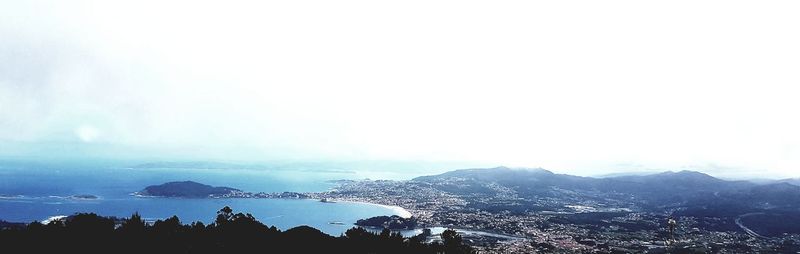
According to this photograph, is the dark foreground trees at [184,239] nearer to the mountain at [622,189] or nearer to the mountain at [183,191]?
the mountain at [183,191]

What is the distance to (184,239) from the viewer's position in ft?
100

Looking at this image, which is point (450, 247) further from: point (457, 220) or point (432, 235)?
point (457, 220)

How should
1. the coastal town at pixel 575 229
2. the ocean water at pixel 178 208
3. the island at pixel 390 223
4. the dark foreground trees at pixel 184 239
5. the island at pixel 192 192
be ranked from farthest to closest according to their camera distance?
the island at pixel 192 192 → the ocean water at pixel 178 208 → the island at pixel 390 223 → the coastal town at pixel 575 229 → the dark foreground trees at pixel 184 239

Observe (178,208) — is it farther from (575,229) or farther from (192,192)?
(575,229)

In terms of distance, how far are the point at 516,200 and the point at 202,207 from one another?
238 feet

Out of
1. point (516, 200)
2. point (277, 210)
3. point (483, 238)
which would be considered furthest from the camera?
point (516, 200)

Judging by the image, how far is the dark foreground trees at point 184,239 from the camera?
89.8 feet

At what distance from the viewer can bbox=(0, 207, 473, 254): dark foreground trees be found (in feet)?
89.8

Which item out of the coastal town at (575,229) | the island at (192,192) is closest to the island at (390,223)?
the coastal town at (575,229)

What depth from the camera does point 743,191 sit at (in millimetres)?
139125

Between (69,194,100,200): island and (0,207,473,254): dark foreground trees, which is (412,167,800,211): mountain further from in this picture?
(0,207,473,254): dark foreground trees

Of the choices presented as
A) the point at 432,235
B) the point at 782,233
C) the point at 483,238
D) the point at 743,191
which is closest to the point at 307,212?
the point at 432,235

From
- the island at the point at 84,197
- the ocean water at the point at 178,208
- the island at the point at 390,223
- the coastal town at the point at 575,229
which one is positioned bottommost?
the coastal town at the point at 575,229

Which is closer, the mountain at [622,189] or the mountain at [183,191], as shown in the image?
the mountain at [183,191]
